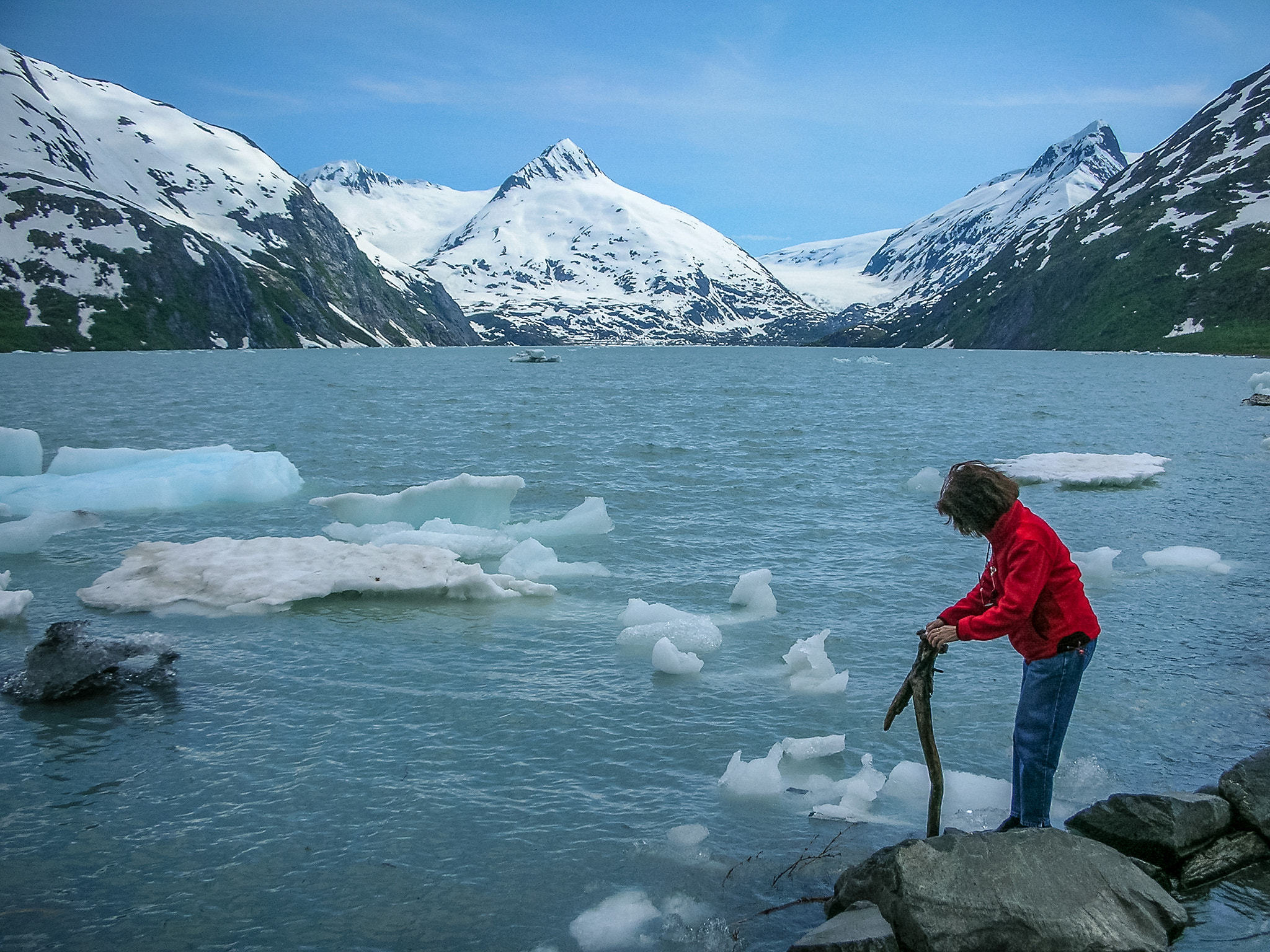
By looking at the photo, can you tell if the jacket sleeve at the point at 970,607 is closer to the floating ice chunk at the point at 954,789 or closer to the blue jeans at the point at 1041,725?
the blue jeans at the point at 1041,725

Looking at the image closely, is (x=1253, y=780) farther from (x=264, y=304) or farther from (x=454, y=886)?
(x=264, y=304)

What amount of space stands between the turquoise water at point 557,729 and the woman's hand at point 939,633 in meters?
2.27

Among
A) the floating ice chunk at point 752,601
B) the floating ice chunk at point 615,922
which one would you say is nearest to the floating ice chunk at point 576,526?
the floating ice chunk at point 752,601

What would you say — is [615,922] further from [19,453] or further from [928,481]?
[19,453]

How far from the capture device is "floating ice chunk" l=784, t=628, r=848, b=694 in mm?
10961

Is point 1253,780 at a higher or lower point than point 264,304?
lower

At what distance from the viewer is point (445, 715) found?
33.1ft

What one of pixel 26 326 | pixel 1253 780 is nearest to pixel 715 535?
pixel 1253 780

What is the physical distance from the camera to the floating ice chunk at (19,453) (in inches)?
990

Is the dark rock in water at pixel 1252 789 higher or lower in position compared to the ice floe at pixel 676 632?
higher

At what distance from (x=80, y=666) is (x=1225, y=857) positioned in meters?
11.7

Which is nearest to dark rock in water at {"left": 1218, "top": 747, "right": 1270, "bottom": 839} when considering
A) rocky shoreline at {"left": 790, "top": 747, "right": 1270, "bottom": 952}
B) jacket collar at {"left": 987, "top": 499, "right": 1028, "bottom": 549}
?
rocky shoreline at {"left": 790, "top": 747, "right": 1270, "bottom": 952}

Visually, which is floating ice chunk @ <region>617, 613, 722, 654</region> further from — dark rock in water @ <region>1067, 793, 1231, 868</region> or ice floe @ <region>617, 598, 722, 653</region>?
dark rock in water @ <region>1067, 793, 1231, 868</region>

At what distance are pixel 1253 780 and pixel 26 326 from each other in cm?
18470
